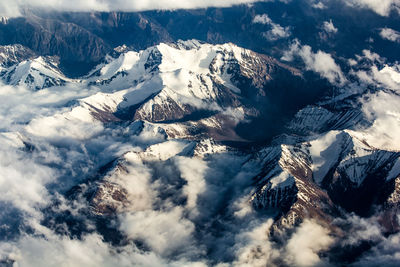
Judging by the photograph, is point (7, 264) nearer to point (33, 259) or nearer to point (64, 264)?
point (33, 259)

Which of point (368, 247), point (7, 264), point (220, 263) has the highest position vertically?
point (368, 247)

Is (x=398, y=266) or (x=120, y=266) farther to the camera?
(x=120, y=266)

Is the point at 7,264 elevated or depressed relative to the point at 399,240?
depressed

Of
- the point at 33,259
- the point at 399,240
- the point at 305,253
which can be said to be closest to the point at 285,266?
the point at 305,253

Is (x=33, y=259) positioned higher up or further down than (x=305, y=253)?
further down

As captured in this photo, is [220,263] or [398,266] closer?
[398,266]

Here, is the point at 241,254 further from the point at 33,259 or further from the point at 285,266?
the point at 33,259

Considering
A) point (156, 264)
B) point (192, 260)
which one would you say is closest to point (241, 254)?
point (192, 260)
